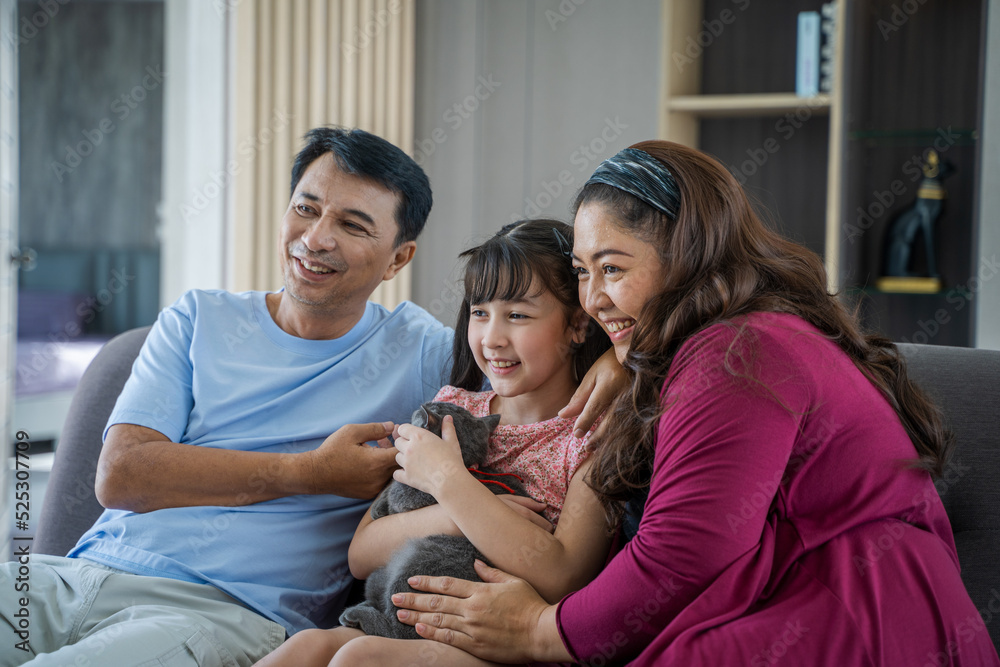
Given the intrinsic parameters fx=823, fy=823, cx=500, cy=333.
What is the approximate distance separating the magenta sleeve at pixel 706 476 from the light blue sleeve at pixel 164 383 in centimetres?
98

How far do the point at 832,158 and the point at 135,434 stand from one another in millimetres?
2385

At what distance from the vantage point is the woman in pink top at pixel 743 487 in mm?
1058

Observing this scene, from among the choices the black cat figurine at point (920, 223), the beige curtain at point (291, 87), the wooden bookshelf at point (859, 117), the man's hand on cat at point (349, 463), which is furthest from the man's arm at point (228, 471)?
the black cat figurine at point (920, 223)

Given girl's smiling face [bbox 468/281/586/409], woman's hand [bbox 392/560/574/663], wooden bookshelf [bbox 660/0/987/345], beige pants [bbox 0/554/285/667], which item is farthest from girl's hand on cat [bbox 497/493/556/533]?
wooden bookshelf [bbox 660/0/987/345]

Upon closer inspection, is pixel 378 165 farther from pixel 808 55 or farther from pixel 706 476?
pixel 808 55

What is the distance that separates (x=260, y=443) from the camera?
1.68 metres

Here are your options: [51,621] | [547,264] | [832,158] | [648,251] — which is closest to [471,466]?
[547,264]

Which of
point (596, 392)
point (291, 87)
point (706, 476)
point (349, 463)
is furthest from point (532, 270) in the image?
point (291, 87)

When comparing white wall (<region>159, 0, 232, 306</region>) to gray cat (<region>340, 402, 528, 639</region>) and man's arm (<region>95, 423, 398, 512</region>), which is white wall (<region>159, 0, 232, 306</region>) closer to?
man's arm (<region>95, 423, 398, 512</region>)

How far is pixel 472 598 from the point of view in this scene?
4.16 ft

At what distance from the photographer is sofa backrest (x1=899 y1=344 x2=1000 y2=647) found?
57.1 inches

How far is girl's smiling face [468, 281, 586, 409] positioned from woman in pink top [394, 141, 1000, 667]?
30cm

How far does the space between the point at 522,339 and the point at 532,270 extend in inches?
5.2

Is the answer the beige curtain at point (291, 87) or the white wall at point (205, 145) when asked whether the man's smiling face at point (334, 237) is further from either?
the white wall at point (205, 145)
